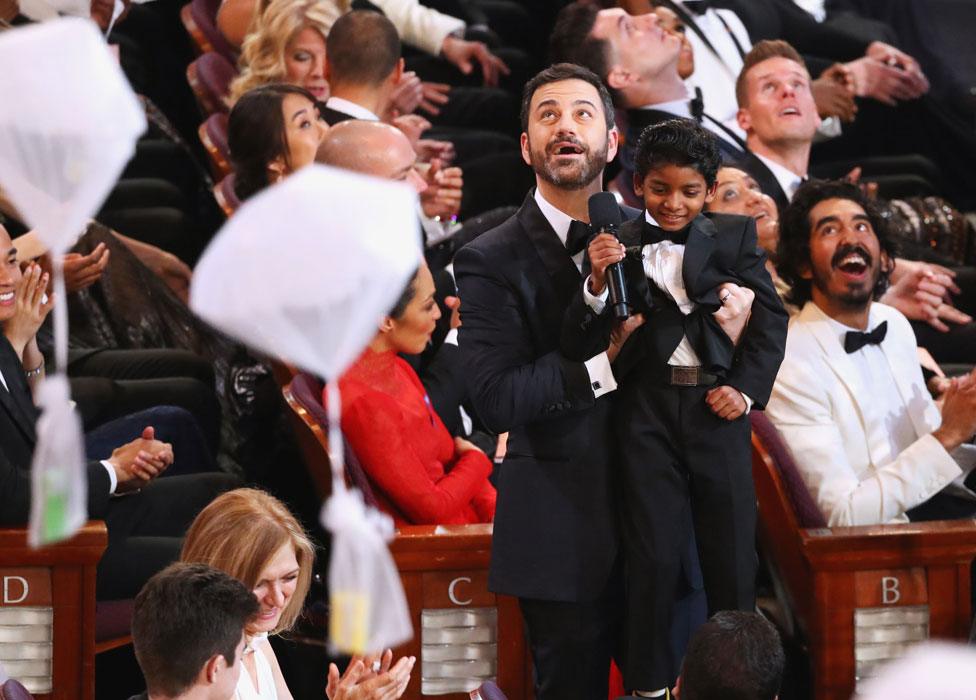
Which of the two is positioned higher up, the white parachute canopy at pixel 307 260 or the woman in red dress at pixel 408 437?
the white parachute canopy at pixel 307 260

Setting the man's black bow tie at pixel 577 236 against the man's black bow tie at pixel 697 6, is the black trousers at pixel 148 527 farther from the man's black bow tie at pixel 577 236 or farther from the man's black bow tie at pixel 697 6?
the man's black bow tie at pixel 697 6

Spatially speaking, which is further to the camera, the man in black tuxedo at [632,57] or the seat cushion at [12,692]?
the man in black tuxedo at [632,57]

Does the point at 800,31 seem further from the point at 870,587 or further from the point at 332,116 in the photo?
the point at 870,587

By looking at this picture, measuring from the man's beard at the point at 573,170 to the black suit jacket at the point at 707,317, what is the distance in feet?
0.33

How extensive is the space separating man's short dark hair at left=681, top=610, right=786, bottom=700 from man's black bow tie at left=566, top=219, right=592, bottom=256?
2.11ft

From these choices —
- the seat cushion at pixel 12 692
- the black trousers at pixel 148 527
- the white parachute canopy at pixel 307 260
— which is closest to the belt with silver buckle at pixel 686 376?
the seat cushion at pixel 12 692

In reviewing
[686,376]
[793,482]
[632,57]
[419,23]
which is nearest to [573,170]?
[686,376]

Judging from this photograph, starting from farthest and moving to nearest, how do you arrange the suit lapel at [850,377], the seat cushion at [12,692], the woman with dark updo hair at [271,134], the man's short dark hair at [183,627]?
the woman with dark updo hair at [271,134] < the suit lapel at [850,377] < the seat cushion at [12,692] < the man's short dark hair at [183,627]

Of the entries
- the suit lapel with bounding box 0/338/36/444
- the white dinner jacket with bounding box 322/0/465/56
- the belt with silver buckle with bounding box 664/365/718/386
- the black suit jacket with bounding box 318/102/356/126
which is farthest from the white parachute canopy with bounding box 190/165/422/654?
the white dinner jacket with bounding box 322/0/465/56

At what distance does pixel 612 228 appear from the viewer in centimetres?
230

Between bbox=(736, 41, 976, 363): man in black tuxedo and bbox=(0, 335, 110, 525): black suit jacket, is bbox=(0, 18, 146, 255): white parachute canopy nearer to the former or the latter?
bbox=(0, 335, 110, 525): black suit jacket

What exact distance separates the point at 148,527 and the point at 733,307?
4.41ft

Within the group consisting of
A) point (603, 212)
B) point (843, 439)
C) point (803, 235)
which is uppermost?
point (603, 212)

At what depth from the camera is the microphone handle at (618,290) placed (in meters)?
2.23
